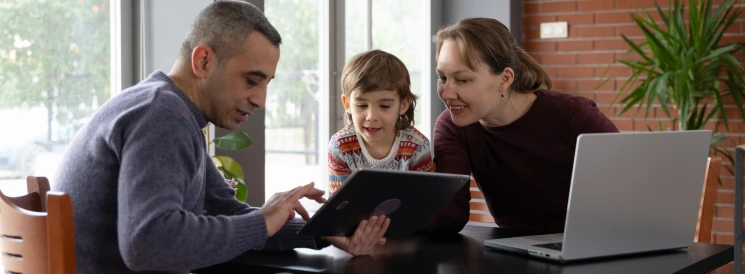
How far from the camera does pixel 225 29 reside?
1578mm

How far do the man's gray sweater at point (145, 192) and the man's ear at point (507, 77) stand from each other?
39.1 inches

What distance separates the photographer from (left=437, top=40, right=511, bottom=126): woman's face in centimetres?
225

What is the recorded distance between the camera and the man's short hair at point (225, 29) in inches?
Answer: 62.1

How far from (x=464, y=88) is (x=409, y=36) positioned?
9.58 feet

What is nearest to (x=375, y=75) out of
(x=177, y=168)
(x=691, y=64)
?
(x=177, y=168)

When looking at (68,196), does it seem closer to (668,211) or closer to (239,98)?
(239,98)

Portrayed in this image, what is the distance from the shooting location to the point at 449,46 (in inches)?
89.8

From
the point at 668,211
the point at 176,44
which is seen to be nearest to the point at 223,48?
the point at 668,211

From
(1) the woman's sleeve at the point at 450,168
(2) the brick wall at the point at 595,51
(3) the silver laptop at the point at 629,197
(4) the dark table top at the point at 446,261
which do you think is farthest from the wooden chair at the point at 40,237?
(2) the brick wall at the point at 595,51

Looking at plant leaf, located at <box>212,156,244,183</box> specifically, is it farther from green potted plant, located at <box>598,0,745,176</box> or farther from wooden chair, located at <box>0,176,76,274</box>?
green potted plant, located at <box>598,0,745,176</box>

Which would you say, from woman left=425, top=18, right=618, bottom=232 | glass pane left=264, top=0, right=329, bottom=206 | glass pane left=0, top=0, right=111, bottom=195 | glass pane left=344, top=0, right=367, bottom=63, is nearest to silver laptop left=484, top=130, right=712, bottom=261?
woman left=425, top=18, right=618, bottom=232

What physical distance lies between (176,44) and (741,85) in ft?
10.1

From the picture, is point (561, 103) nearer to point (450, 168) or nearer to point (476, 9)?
point (450, 168)

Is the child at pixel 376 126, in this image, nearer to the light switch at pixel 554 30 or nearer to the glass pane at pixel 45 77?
the glass pane at pixel 45 77
